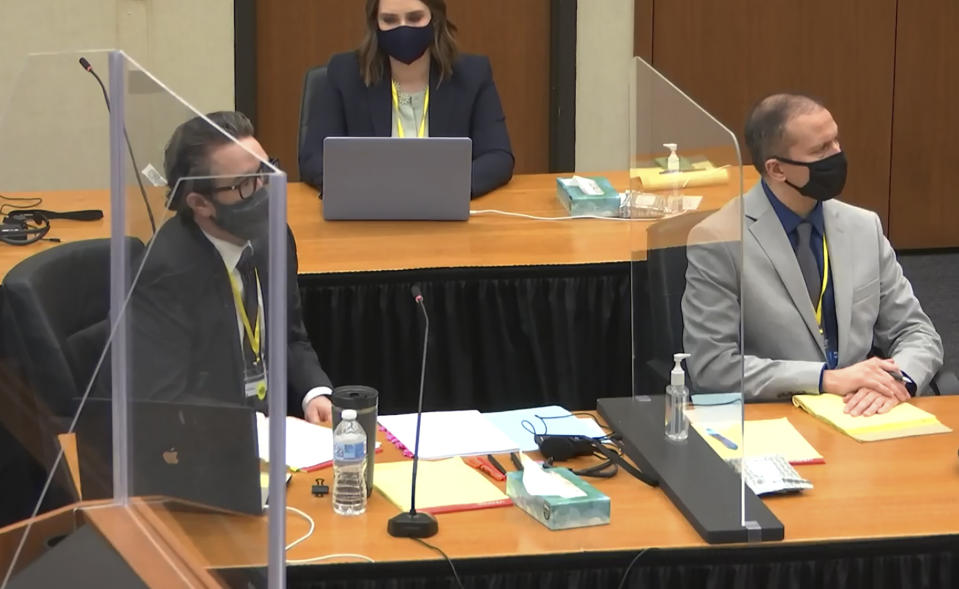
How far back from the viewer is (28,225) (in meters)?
3.65

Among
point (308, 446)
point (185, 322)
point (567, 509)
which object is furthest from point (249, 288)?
point (308, 446)

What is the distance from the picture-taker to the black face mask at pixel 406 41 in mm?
4180

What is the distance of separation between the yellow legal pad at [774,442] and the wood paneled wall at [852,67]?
3.68 meters

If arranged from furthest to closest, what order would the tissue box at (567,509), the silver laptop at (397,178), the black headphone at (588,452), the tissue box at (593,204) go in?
the tissue box at (593,204) < the silver laptop at (397,178) < the black headphone at (588,452) < the tissue box at (567,509)

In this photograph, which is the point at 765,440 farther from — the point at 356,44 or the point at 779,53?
the point at 779,53

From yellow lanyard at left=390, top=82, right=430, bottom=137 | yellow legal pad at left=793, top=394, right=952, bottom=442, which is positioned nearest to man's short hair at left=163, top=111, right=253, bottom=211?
yellow legal pad at left=793, top=394, right=952, bottom=442

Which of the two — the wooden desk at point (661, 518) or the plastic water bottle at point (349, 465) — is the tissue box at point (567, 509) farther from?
the plastic water bottle at point (349, 465)

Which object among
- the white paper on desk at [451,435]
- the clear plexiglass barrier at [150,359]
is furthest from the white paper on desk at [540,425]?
the clear plexiglass barrier at [150,359]

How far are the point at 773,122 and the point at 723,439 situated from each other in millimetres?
1081

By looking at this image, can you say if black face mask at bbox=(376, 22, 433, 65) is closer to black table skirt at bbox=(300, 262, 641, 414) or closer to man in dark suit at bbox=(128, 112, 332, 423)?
black table skirt at bbox=(300, 262, 641, 414)

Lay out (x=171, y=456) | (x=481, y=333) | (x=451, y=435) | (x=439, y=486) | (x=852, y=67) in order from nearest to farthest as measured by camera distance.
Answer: (x=171, y=456) → (x=439, y=486) → (x=451, y=435) → (x=481, y=333) → (x=852, y=67)

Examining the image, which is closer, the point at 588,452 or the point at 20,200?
the point at 588,452

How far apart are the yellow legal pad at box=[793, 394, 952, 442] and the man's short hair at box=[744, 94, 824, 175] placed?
618mm

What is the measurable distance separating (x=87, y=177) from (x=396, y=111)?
2.41 metres
